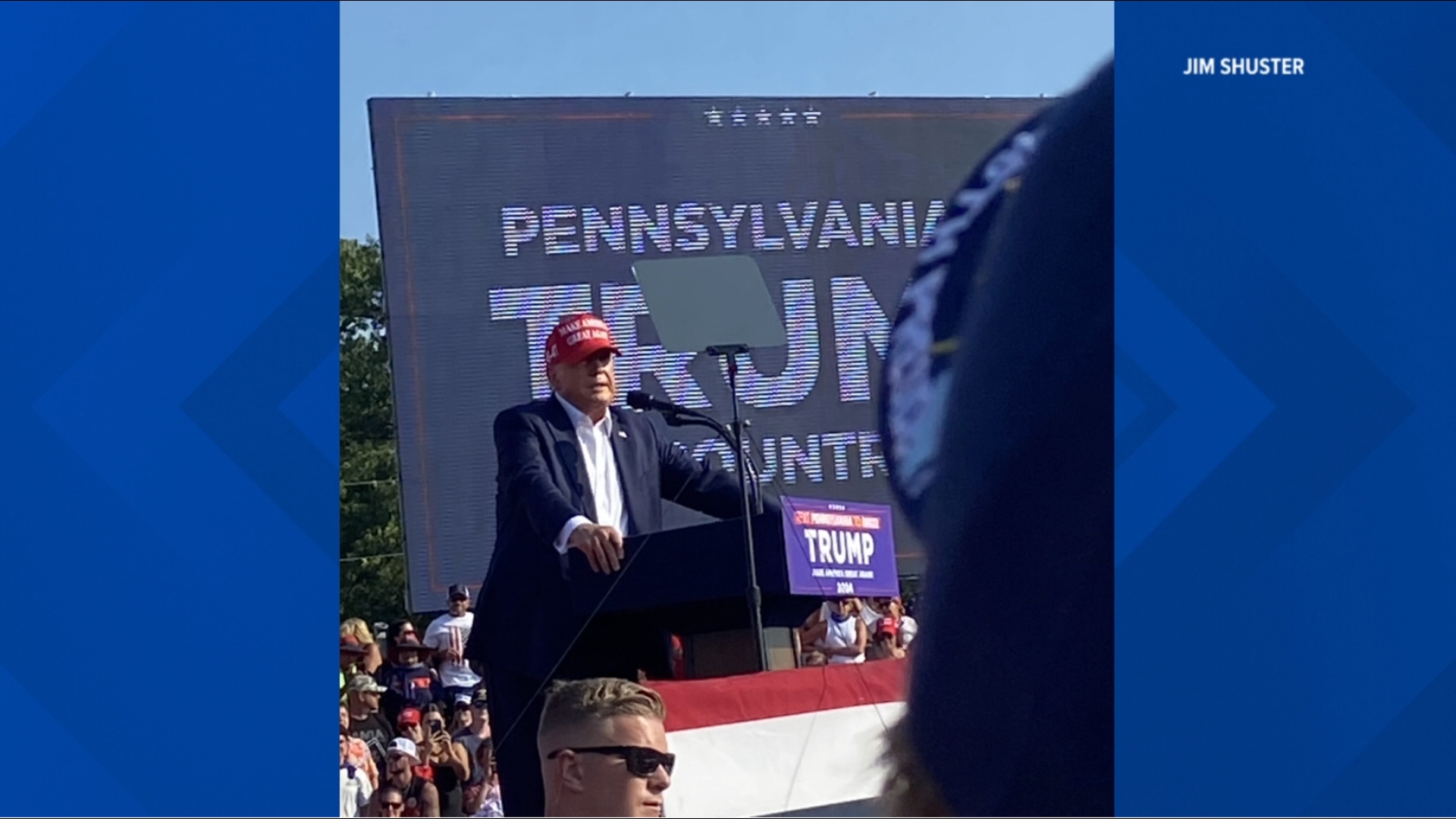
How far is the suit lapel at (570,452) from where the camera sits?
3.99 metres

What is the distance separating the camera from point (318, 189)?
396 cm

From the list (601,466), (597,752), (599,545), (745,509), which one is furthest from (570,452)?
(597,752)

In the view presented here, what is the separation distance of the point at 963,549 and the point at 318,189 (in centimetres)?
155

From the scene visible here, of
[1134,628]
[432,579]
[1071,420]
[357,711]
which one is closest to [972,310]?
[1071,420]

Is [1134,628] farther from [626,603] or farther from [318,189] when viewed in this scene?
[318,189]

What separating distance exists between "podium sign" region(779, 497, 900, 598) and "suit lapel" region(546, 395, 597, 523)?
0.41 metres

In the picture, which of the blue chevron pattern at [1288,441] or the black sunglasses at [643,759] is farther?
the blue chevron pattern at [1288,441]

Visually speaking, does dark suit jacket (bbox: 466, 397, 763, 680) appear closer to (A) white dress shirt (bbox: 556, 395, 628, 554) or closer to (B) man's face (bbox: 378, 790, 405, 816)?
(A) white dress shirt (bbox: 556, 395, 628, 554)

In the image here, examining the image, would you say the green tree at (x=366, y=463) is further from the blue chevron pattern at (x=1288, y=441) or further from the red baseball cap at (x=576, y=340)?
the blue chevron pattern at (x=1288, y=441)

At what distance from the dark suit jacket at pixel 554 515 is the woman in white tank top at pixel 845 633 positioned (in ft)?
0.98

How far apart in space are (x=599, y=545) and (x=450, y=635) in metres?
0.36

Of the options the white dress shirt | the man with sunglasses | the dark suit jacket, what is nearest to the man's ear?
the man with sunglasses

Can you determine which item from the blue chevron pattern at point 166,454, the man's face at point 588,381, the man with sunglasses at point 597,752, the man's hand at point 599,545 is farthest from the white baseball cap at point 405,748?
the man's face at point 588,381

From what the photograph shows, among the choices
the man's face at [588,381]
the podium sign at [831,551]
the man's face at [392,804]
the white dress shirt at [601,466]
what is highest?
the man's face at [588,381]
